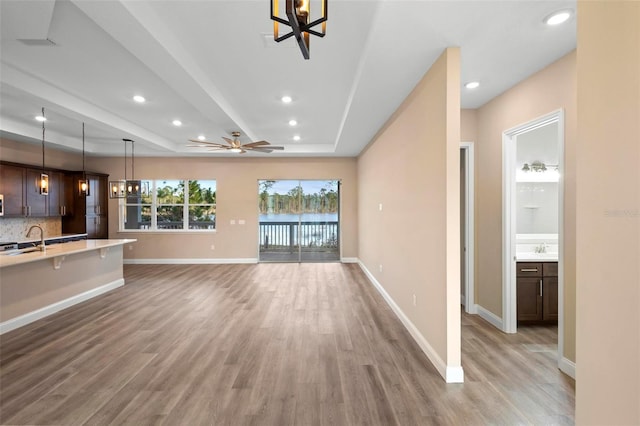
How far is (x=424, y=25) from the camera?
6.88 ft

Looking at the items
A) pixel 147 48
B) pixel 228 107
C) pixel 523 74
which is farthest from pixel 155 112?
pixel 523 74

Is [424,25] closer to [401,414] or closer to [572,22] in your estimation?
[572,22]

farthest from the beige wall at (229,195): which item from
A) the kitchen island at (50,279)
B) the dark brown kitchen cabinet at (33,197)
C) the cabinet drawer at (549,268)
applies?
the cabinet drawer at (549,268)

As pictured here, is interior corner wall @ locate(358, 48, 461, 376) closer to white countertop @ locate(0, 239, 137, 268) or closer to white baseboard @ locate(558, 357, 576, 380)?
white baseboard @ locate(558, 357, 576, 380)

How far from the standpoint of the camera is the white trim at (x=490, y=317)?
351 centimetres

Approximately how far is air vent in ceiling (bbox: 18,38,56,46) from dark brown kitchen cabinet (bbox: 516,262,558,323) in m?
5.39

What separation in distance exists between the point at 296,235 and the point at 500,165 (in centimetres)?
564

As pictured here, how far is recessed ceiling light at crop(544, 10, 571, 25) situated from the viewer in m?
2.00

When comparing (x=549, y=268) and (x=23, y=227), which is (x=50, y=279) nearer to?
(x=23, y=227)

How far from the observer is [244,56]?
9.75 feet

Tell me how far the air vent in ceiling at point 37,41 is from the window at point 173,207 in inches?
205

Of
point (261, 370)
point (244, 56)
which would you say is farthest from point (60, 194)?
point (261, 370)

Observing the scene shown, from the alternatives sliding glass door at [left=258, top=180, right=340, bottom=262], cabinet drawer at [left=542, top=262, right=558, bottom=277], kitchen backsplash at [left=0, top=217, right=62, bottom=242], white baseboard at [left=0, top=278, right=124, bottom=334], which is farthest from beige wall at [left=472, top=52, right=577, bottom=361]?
kitchen backsplash at [left=0, top=217, right=62, bottom=242]

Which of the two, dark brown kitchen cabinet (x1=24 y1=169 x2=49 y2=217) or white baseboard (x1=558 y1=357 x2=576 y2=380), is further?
dark brown kitchen cabinet (x1=24 y1=169 x2=49 y2=217)
